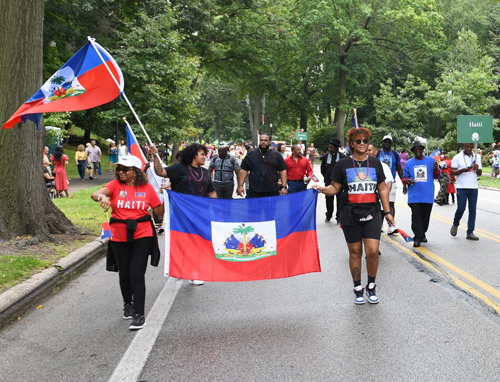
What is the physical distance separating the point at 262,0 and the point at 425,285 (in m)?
28.8

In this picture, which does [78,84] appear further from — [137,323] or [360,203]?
[360,203]

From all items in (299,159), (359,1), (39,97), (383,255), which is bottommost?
(383,255)

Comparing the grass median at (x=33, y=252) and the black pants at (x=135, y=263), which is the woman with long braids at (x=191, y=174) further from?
the grass median at (x=33, y=252)

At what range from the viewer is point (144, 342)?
497 cm

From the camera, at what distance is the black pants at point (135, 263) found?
5.42m

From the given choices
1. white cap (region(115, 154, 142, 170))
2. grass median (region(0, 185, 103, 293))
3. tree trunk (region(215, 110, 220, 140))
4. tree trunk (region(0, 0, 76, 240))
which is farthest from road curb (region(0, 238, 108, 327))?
tree trunk (region(215, 110, 220, 140))

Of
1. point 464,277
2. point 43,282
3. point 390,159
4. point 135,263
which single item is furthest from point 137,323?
point 390,159

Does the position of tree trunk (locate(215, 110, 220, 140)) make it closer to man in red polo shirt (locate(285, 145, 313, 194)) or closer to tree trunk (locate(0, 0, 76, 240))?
man in red polo shirt (locate(285, 145, 313, 194))

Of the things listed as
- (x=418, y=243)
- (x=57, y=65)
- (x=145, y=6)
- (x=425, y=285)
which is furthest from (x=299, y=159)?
(x=57, y=65)

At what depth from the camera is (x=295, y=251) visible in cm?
622

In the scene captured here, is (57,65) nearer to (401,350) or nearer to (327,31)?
(327,31)

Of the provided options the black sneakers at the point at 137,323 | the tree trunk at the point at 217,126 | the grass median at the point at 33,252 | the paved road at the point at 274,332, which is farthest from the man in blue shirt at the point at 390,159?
the tree trunk at the point at 217,126

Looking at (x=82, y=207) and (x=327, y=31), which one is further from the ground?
(x=327, y=31)

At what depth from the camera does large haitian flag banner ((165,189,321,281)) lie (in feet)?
19.7
